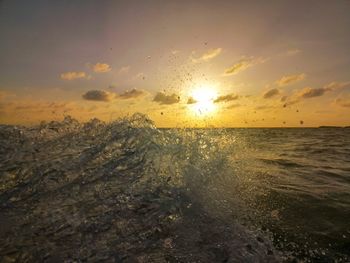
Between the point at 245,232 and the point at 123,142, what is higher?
the point at 123,142

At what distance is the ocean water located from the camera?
4395 millimetres

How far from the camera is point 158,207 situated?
600 cm

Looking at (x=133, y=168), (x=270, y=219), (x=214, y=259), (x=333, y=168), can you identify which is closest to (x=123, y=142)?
(x=133, y=168)

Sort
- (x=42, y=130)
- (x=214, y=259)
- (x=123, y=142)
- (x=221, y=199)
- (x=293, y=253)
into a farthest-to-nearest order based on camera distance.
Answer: (x=42, y=130), (x=123, y=142), (x=221, y=199), (x=293, y=253), (x=214, y=259)

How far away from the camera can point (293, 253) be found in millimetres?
4523

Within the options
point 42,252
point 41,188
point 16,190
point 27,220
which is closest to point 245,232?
point 42,252

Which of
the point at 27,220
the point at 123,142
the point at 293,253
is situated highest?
the point at 123,142

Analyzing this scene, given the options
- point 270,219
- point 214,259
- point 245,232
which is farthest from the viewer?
point 270,219

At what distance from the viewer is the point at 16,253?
13.6 ft

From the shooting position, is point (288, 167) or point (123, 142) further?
point (288, 167)

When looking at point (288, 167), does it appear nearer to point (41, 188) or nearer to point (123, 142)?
point (123, 142)

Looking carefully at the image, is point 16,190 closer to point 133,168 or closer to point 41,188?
point 41,188

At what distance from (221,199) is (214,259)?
9.25ft

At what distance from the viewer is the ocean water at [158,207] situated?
4.39 metres
